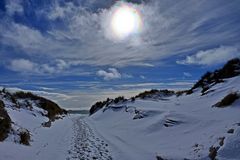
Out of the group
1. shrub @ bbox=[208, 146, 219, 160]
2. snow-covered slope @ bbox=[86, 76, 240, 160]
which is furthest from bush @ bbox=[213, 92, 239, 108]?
shrub @ bbox=[208, 146, 219, 160]

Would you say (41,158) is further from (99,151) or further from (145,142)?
(145,142)

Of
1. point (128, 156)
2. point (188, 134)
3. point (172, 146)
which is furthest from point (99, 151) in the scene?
point (188, 134)

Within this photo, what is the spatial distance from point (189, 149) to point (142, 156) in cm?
274

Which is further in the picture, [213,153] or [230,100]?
[230,100]

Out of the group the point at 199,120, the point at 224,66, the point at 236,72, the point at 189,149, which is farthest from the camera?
the point at 224,66

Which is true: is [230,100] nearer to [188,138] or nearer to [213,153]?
[188,138]

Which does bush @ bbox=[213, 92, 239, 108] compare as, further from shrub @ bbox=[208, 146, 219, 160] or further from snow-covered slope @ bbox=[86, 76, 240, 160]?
shrub @ bbox=[208, 146, 219, 160]

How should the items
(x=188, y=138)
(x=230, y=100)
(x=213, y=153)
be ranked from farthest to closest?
(x=230, y=100), (x=188, y=138), (x=213, y=153)

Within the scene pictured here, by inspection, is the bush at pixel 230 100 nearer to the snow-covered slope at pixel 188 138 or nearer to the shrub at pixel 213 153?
the snow-covered slope at pixel 188 138

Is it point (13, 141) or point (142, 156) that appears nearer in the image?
point (142, 156)

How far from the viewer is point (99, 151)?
14.6m

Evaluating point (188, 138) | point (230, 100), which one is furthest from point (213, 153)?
point (230, 100)

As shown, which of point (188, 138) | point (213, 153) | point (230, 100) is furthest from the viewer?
point (230, 100)

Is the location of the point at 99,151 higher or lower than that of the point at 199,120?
lower
